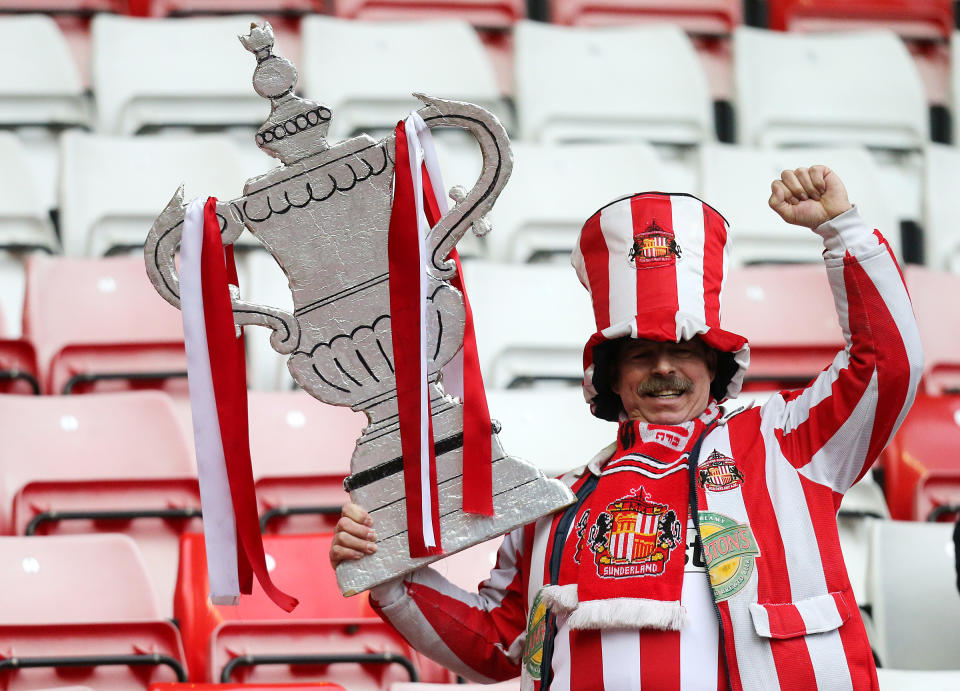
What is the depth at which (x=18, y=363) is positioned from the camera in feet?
10.9

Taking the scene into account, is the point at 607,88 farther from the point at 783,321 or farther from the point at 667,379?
the point at 667,379

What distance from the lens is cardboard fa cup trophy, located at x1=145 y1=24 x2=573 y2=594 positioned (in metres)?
1.87

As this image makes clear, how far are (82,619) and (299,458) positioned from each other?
654mm

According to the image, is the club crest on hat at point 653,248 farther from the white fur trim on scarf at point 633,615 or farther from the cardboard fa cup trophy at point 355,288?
the white fur trim on scarf at point 633,615

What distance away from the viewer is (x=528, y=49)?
4.43 meters

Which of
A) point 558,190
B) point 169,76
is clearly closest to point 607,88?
point 558,190

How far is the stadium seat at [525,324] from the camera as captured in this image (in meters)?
3.54

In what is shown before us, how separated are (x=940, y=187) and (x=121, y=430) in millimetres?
2720

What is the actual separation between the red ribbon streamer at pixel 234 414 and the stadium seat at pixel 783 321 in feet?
6.13

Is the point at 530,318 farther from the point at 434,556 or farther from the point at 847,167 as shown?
the point at 434,556

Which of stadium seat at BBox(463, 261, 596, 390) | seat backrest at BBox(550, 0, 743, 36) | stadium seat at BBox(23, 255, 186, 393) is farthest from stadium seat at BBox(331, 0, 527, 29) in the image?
stadium seat at BBox(23, 255, 186, 393)

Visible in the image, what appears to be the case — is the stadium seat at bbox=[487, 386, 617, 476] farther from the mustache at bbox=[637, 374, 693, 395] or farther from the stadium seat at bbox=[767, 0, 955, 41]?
the stadium seat at bbox=[767, 0, 955, 41]

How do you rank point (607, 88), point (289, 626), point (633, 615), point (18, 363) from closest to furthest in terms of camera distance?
1. point (633, 615)
2. point (289, 626)
3. point (18, 363)
4. point (607, 88)

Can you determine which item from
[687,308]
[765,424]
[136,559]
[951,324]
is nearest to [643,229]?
[687,308]
